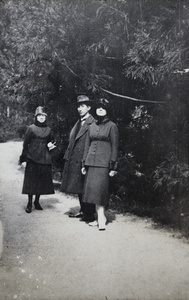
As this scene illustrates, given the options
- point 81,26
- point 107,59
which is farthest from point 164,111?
point 81,26

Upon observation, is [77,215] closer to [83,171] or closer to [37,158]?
[83,171]

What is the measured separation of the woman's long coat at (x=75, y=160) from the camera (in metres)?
4.66

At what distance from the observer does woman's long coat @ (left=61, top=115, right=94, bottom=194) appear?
4664mm

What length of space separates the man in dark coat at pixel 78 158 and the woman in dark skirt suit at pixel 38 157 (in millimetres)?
356

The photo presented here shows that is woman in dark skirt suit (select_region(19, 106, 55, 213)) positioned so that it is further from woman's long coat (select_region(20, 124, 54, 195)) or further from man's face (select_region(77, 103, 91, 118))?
man's face (select_region(77, 103, 91, 118))

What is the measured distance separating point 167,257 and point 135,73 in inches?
86.1

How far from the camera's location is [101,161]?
4.27 m

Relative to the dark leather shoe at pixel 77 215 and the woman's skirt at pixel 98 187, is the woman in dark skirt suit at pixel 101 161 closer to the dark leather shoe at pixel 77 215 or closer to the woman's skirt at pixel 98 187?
the woman's skirt at pixel 98 187

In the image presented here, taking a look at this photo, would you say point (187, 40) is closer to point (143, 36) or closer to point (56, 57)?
point (143, 36)

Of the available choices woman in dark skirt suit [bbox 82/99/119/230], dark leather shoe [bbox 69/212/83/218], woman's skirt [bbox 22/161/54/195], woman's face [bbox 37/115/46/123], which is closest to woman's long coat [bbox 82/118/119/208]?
woman in dark skirt suit [bbox 82/99/119/230]

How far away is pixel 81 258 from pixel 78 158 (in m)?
1.74

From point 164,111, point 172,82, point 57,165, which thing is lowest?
point 57,165

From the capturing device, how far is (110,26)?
399 cm

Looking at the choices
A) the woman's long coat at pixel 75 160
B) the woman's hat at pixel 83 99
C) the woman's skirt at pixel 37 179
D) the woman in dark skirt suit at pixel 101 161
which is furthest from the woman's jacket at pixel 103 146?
the woman's skirt at pixel 37 179
